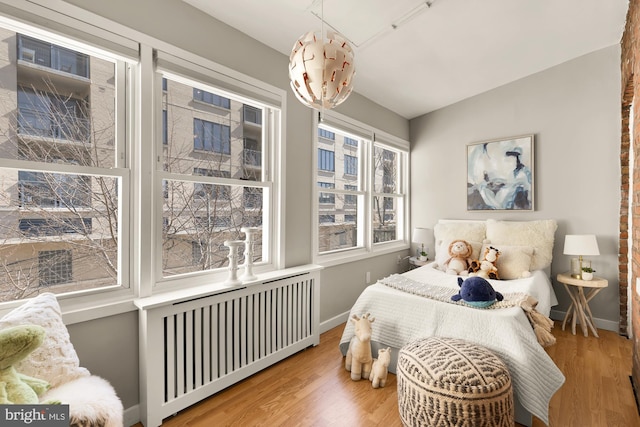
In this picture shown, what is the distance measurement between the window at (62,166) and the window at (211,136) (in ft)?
1.44

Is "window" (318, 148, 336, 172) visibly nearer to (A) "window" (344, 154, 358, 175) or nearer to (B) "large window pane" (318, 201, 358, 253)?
(A) "window" (344, 154, 358, 175)

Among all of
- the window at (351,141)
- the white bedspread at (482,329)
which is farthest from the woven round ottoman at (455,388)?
the window at (351,141)

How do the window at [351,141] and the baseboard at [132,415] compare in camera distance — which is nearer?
the baseboard at [132,415]

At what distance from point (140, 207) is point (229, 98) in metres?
1.02

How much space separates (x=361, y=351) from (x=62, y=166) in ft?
6.77

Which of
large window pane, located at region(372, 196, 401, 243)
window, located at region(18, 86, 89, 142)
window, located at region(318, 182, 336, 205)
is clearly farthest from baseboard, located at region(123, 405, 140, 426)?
large window pane, located at region(372, 196, 401, 243)

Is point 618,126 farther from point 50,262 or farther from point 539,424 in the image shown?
point 50,262

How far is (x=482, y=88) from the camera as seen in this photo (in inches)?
139

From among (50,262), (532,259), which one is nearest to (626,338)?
(532,259)

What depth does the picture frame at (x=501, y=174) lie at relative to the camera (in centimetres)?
334

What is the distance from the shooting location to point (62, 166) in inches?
58.5

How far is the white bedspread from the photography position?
1.60m

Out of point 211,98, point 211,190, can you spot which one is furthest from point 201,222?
point 211,98

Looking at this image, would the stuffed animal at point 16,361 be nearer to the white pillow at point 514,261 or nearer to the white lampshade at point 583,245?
the white pillow at point 514,261
